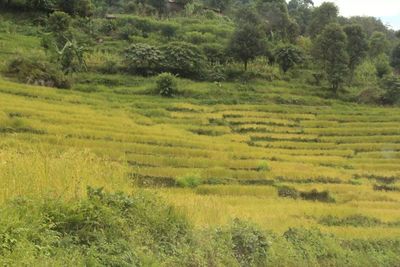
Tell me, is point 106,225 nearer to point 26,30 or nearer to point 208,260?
point 208,260

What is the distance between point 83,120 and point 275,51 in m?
26.4

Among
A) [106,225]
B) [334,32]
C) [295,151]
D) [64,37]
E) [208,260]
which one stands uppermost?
[334,32]

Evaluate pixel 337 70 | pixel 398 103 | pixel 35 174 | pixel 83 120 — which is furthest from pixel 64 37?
pixel 35 174

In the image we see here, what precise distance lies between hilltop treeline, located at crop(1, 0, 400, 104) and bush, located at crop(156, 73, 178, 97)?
497cm

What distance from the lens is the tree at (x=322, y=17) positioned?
55.7 m

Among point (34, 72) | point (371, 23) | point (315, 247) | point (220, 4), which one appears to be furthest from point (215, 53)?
point (371, 23)

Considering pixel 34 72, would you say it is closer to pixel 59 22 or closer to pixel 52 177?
pixel 59 22

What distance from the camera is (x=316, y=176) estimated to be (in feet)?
71.8

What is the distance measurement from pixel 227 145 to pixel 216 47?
21.9m

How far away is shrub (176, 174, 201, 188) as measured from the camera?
1789 centimetres

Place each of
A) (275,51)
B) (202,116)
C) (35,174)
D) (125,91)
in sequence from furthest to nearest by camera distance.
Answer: (275,51) → (125,91) → (202,116) → (35,174)

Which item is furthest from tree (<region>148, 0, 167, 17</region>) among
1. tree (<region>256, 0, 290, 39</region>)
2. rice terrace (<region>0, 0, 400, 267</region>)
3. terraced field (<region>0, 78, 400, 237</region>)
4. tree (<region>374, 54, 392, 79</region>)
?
tree (<region>374, 54, 392, 79</region>)

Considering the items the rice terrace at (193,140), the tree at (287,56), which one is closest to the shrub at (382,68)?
the rice terrace at (193,140)

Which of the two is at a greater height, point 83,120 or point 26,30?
point 26,30
